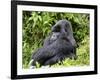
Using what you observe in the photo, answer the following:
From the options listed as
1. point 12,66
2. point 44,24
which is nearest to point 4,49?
point 12,66

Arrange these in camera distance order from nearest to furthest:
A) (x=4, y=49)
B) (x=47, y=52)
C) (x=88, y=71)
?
(x=4, y=49) < (x=47, y=52) < (x=88, y=71)

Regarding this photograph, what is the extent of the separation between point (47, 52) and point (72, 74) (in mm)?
354

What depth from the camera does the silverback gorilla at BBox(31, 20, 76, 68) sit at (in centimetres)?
221

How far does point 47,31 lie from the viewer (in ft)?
7.30

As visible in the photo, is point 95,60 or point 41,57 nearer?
point 41,57

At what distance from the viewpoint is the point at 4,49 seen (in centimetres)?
208

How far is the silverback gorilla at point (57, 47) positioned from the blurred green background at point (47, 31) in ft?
0.14

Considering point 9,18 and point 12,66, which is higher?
point 9,18

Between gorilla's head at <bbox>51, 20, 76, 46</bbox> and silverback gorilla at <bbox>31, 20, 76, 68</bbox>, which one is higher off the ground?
gorilla's head at <bbox>51, 20, 76, 46</bbox>

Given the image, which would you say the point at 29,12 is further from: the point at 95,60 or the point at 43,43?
the point at 95,60

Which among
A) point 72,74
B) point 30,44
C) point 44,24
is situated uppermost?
point 44,24

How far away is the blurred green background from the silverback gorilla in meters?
0.04

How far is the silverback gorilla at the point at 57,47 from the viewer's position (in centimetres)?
221

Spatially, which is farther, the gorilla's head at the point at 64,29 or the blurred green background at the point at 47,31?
the gorilla's head at the point at 64,29
